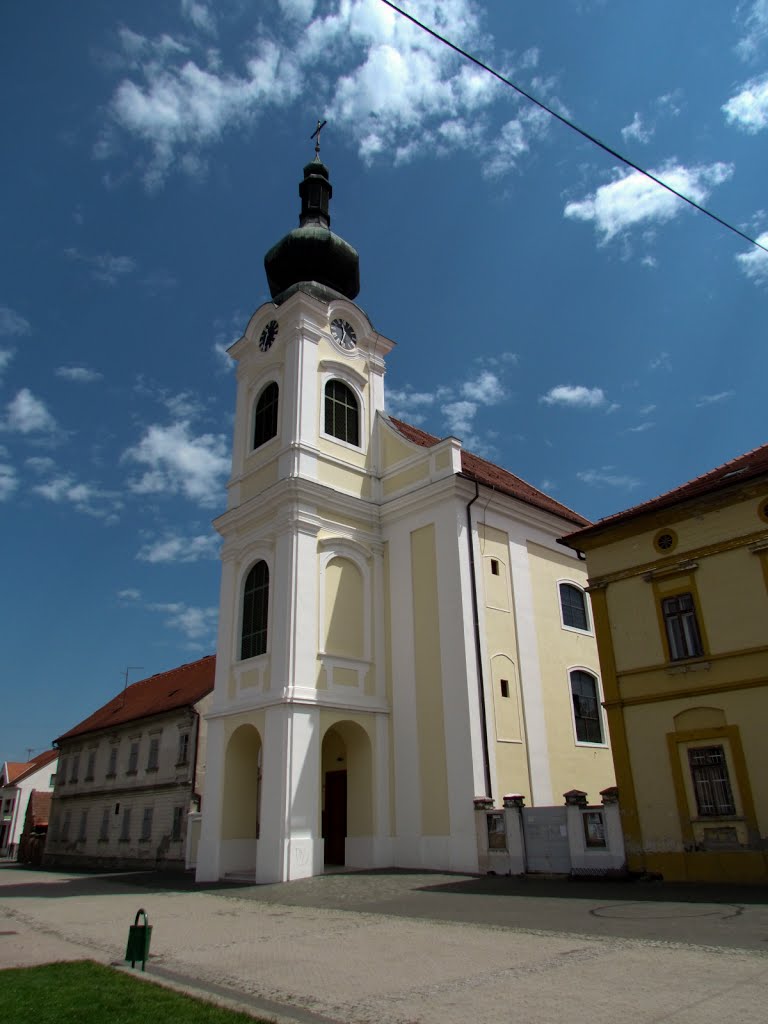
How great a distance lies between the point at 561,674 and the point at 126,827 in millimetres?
20744

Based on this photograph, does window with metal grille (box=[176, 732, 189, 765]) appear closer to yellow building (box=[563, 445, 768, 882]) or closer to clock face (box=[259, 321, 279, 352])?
clock face (box=[259, 321, 279, 352])

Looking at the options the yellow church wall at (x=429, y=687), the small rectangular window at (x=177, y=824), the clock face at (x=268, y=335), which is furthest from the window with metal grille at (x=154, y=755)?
the clock face at (x=268, y=335)

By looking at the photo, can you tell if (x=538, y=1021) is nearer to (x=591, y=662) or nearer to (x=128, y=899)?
(x=128, y=899)

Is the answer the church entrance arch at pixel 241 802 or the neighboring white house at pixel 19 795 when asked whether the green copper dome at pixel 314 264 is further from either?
the neighboring white house at pixel 19 795

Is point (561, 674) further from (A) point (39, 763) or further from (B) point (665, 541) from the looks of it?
(A) point (39, 763)

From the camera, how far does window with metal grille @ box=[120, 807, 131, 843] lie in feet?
105

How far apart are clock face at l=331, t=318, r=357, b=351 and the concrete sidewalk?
52.2 feet

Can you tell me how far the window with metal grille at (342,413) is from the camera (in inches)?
910

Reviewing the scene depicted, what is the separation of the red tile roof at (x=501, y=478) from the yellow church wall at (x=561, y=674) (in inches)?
57.4

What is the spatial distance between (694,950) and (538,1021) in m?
2.58

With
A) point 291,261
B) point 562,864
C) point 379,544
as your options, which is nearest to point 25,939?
point 562,864

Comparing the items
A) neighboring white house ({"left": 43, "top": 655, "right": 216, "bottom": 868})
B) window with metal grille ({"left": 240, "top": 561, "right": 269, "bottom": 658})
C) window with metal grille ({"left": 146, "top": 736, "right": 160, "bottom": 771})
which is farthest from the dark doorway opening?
window with metal grille ({"left": 146, "top": 736, "right": 160, "bottom": 771})

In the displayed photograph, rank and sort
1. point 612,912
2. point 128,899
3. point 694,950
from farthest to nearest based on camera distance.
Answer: point 128,899 → point 612,912 → point 694,950

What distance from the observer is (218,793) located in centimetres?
2000
